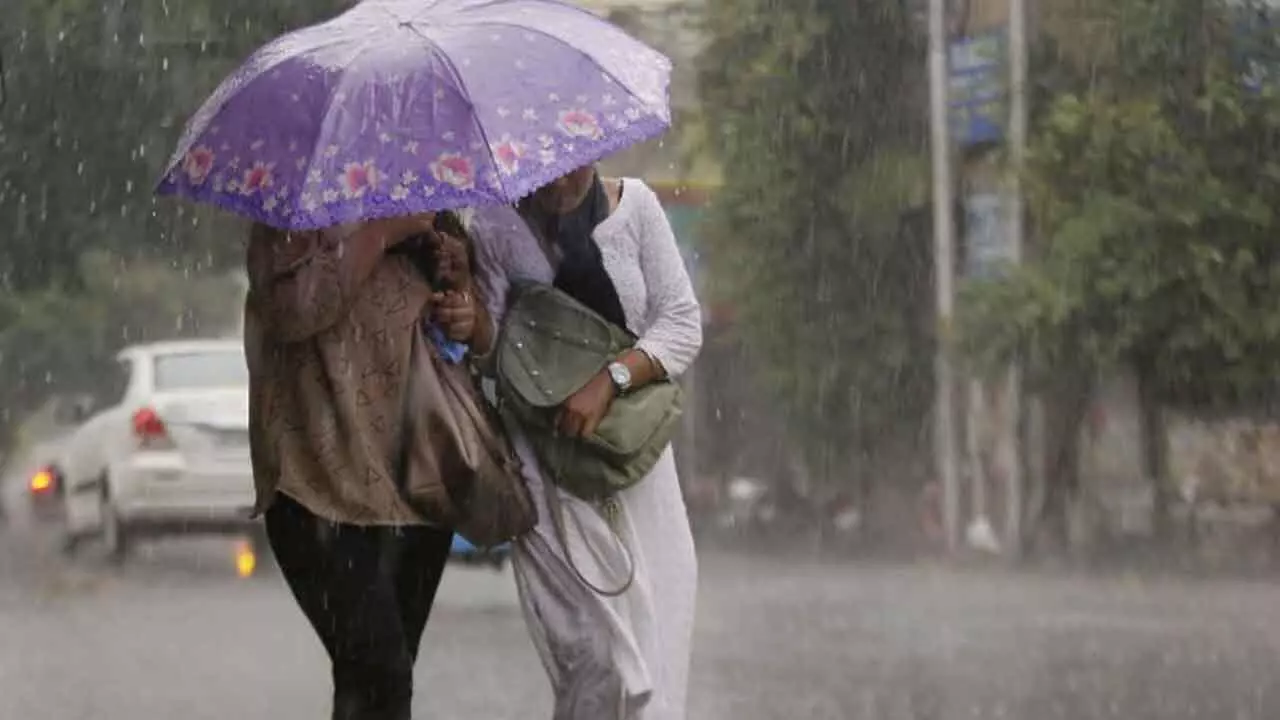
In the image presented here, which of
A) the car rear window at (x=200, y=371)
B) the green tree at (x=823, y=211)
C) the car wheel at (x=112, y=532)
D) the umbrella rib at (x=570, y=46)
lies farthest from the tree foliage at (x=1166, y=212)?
the umbrella rib at (x=570, y=46)

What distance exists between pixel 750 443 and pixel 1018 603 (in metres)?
16.7

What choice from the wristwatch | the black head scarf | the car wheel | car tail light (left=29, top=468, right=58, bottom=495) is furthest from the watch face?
car tail light (left=29, top=468, right=58, bottom=495)

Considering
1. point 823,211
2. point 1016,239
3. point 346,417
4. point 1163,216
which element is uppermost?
point 823,211

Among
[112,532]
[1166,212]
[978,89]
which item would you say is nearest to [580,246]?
[112,532]

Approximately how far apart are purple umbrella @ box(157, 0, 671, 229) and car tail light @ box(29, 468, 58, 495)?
1393 centimetres

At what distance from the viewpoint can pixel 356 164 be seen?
500cm

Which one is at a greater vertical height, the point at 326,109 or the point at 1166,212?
the point at 1166,212

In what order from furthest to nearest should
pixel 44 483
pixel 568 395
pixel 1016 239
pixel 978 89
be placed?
pixel 978 89 → pixel 1016 239 → pixel 44 483 → pixel 568 395

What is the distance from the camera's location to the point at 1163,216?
19156mm

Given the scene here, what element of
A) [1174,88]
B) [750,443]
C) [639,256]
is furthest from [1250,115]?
[639,256]

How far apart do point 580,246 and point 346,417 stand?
57 centimetres

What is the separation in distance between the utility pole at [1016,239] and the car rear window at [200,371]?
7.26m

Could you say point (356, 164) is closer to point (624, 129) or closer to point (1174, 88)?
point (624, 129)

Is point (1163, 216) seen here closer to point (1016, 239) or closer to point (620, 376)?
point (1016, 239)
